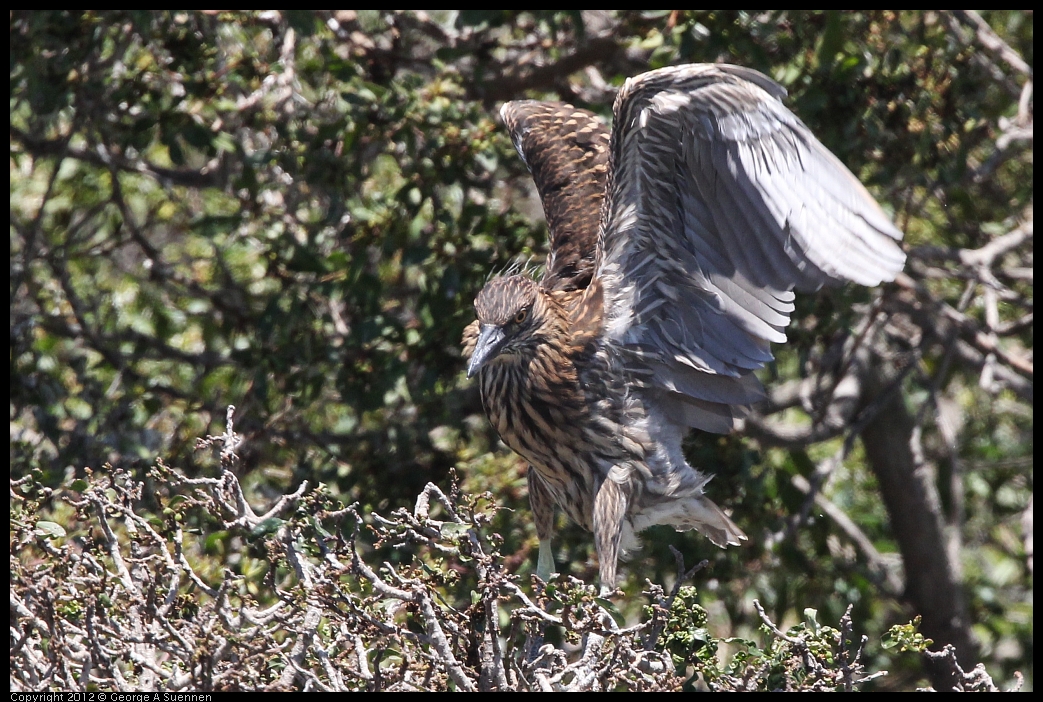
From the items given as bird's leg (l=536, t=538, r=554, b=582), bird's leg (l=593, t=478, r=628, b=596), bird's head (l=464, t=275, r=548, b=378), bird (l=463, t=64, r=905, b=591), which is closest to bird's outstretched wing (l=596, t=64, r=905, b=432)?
bird (l=463, t=64, r=905, b=591)

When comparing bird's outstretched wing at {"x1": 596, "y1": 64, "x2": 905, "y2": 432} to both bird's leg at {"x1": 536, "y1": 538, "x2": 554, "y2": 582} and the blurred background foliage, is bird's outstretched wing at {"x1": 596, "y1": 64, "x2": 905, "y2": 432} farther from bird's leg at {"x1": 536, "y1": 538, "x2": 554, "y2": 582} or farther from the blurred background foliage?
bird's leg at {"x1": 536, "y1": 538, "x2": 554, "y2": 582}

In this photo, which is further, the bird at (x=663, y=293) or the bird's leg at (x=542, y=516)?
the bird's leg at (x=542, y=516)

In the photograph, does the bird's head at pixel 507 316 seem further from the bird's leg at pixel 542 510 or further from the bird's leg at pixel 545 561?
the bird's leg at pixel 545 561

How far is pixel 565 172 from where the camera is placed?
A: 4.45 meters

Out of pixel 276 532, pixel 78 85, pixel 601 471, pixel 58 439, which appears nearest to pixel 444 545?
pixel 276 532

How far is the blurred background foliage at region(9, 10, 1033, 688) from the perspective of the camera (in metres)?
4.23

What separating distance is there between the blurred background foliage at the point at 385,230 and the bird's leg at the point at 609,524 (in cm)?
47

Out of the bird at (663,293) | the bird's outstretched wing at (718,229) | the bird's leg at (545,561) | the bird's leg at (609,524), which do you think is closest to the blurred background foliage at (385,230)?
the bird's leg at (545,561)

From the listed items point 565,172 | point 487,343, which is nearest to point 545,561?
point 487,343

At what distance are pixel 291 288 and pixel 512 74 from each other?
1.49 metres

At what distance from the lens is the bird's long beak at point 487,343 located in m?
3.54

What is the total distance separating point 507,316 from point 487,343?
0.12 metres

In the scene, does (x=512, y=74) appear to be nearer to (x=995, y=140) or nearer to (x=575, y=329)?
(x=575, y=329)

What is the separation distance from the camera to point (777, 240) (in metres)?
3.48
